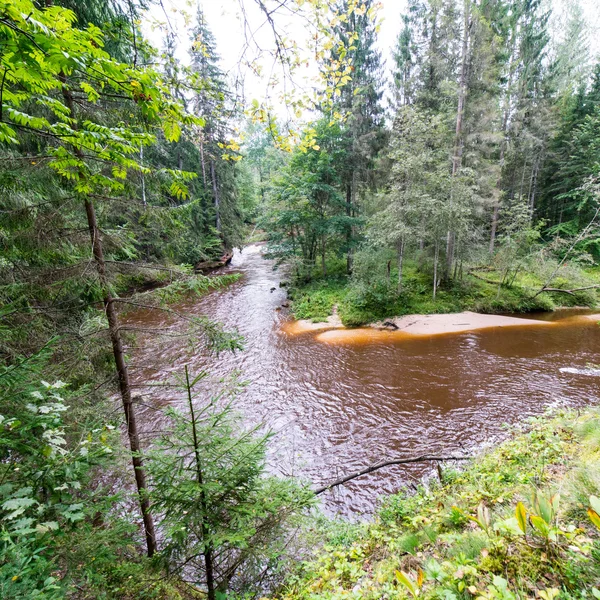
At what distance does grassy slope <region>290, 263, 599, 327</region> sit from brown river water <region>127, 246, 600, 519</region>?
155cm

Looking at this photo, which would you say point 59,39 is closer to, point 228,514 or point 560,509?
point 228,514

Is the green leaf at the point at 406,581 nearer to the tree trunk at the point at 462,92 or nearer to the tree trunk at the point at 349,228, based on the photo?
the tree trunk at the point at 462,92

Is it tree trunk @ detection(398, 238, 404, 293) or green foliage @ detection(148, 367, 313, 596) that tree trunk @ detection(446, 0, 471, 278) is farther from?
green foliage @ detection(148, 367, 313, 596)

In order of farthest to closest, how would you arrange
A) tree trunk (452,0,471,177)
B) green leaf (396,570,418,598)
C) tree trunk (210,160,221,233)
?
tree trunk (210,160,221,233), tree trunk (452,0,471,177), green leaf (396,570,418,598)

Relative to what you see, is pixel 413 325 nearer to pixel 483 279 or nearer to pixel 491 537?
pixel 483 279

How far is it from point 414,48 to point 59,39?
19.1m

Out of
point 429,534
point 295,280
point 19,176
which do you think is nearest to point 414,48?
point 295,280

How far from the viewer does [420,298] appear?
13164 millimetres

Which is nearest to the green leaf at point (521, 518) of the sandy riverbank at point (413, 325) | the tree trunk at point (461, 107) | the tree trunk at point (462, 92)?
the sandy riverbank at point (413, 325)

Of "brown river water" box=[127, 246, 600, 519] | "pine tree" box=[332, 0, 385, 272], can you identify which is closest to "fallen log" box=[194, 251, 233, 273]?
"brown river water" box=[127, 246, 600, 519]

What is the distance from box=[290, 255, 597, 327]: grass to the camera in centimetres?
1249

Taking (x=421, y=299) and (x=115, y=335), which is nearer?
(x=115, y=335)

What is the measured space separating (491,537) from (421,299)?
39.9 feet

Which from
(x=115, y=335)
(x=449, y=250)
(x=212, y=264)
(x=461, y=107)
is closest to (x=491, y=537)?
(x=115, y=335)
